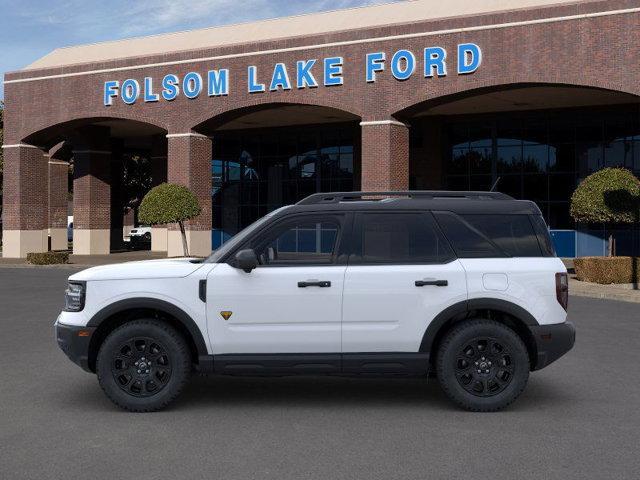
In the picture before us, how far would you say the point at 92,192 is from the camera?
4250 centimetres

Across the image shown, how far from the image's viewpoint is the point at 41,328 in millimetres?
12844

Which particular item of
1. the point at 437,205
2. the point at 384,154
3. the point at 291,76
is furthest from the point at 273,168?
the point at 437,205

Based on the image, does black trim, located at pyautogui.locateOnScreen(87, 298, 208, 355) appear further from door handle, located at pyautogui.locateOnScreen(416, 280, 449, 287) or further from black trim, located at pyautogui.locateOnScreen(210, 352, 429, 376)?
door handle, located at pyautogui.locateOnScreen(416, 280, 449, 287)

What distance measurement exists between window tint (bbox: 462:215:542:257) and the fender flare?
49cm

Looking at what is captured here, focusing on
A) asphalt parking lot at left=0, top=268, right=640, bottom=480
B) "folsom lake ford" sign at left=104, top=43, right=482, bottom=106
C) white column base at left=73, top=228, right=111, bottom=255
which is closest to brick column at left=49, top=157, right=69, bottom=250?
white column base at left=73, top=228, right=111, bottom=255

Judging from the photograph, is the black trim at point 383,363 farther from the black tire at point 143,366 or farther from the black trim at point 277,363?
the black tire at point 143,366

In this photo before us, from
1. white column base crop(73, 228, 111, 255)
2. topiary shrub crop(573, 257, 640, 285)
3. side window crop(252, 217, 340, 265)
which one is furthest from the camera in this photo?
white column base crop(73, 228, 111, 255)

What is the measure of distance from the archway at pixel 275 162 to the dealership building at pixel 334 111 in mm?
84

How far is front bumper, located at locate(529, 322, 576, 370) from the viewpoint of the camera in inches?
280

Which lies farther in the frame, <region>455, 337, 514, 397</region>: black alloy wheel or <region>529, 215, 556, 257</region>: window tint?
<region>529, 215, 556, 257</region>: window tint

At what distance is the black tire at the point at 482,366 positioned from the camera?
277 inches

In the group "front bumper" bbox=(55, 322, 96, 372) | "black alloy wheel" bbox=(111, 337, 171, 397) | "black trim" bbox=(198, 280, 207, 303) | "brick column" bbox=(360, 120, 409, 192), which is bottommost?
"black alloy wheel" bbox=(111, 337, 171, 397)

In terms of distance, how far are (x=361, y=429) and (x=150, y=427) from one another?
5.69 ft

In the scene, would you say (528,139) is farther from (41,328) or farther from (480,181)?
(41,328)
